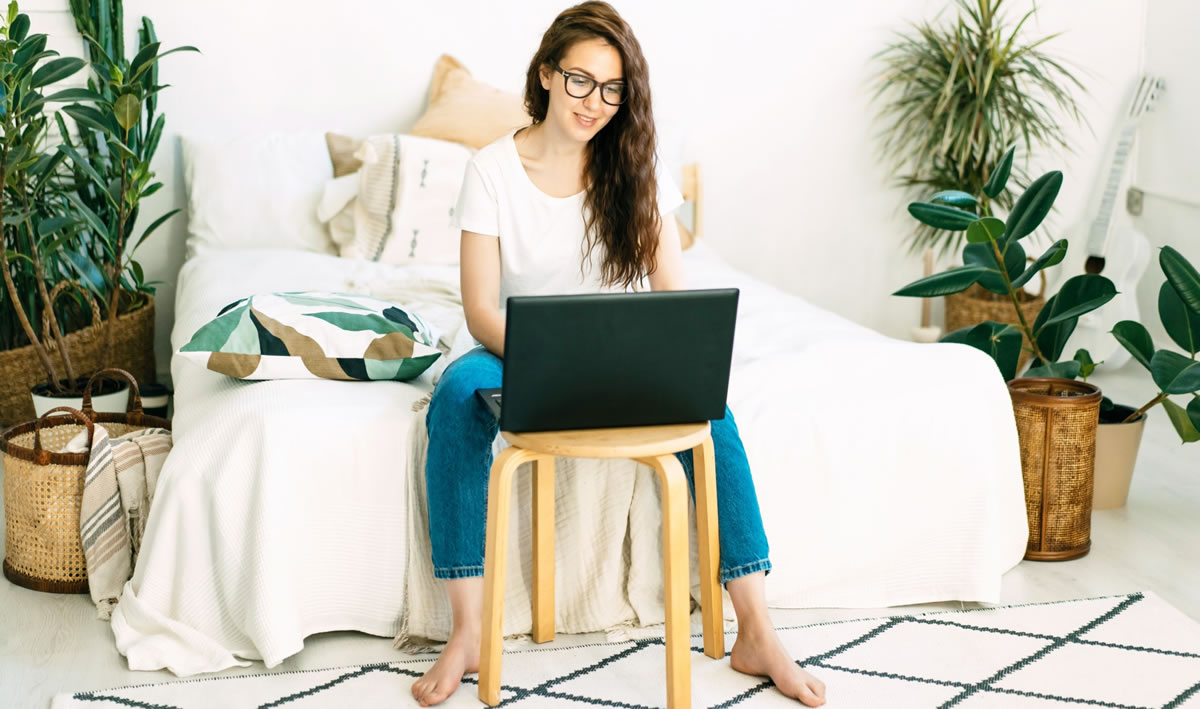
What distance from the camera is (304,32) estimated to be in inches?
158

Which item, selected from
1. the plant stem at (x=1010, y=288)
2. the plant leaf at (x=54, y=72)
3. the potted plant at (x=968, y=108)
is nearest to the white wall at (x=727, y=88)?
the potted plant at (x=968, y=108)

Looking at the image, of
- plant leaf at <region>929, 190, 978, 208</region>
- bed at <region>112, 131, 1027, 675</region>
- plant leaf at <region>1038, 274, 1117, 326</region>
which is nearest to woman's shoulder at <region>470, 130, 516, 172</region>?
bed at <region>112, 131, 1027, 675</region>

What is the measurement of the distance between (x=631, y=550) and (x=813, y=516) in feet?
1.20

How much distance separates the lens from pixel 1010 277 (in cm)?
283

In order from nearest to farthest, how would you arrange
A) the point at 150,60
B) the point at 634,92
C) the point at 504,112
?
1. the point at 634,92
2. the point at 150,60
3. the point at 504,112

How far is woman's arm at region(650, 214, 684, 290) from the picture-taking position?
2283 mm

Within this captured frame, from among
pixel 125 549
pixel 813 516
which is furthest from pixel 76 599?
pixel 813 516

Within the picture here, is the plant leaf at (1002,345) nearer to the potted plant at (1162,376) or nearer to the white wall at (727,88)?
the potted plant at (1162,376)

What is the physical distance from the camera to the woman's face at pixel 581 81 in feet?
6.77

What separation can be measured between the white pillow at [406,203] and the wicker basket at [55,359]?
0.71 metres

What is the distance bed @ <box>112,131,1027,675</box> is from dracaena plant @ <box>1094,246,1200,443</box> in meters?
0.43

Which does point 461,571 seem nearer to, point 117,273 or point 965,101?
point 117,273

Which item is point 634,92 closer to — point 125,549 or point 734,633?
point 734,633

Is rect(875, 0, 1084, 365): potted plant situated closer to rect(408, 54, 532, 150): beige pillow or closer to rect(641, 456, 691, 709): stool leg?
rect(408, 54, 532, 150): beige pillow
